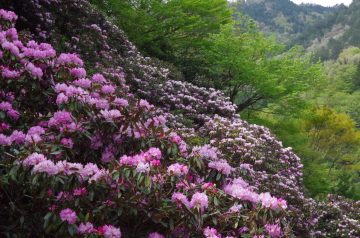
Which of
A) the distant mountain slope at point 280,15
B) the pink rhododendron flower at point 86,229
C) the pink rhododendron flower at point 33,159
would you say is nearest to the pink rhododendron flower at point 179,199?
the pink rhododendron flower at point 86,229

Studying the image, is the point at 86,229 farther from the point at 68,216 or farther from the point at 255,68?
the point at 255,68

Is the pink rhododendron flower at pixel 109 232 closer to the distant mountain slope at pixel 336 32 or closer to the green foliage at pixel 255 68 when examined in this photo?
the green foliage at pixel 255 68

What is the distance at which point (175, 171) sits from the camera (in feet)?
9.53

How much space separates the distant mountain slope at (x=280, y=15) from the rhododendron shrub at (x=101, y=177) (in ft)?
488

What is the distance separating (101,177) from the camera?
2680mm

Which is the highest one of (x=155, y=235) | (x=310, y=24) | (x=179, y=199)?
(x=310, y=24)

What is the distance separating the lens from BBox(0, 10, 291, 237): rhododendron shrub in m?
2.57

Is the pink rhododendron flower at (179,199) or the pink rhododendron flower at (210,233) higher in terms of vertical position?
the pink rhododendron flower at (179,199)

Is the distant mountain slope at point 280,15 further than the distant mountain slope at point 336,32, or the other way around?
the distant mountain slope at point 280,15

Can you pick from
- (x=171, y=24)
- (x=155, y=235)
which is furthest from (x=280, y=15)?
(x=155, y=235)

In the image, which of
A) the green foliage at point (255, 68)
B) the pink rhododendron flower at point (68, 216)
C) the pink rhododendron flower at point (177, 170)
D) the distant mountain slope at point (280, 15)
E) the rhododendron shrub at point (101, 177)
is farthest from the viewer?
the distant mountain slope at point (280, 15)

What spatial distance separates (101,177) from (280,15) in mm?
172055

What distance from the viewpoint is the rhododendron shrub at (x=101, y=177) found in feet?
→ 8.45

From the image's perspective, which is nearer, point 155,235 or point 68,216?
point 68,216
